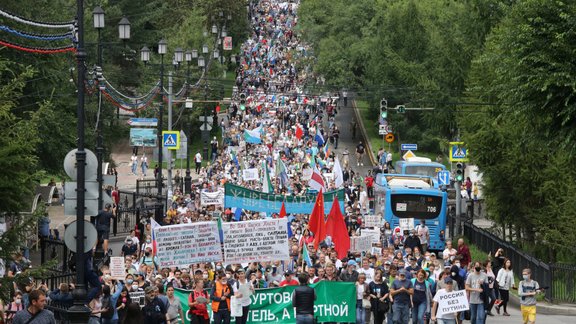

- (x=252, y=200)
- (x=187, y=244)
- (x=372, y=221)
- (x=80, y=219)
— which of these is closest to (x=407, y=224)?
(x=372, y=221)

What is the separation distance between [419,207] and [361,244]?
1481cm

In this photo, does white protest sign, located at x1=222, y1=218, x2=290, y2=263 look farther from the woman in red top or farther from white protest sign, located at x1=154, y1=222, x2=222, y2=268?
the woman in red top

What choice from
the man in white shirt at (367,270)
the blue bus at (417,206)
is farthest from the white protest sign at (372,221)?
the man in white shirt at (367,270)

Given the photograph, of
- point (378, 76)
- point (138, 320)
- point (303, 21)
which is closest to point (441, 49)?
point (378, 76)

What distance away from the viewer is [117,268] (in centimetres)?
2633

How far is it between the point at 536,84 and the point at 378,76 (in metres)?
51.2

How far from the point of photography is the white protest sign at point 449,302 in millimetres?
26203

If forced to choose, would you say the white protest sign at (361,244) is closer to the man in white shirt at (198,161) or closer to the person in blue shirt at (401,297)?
the person in blue shirt at (401,297)

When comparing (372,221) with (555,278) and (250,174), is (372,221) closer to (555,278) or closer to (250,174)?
(555,278)

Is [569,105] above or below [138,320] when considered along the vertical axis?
above

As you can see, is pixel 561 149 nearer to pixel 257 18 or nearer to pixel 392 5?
pixel 392 5

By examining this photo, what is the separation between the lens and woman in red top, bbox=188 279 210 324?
25.4 m

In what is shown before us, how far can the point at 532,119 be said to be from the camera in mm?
35906

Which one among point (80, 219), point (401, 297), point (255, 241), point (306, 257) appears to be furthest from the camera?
point (306, 257)
